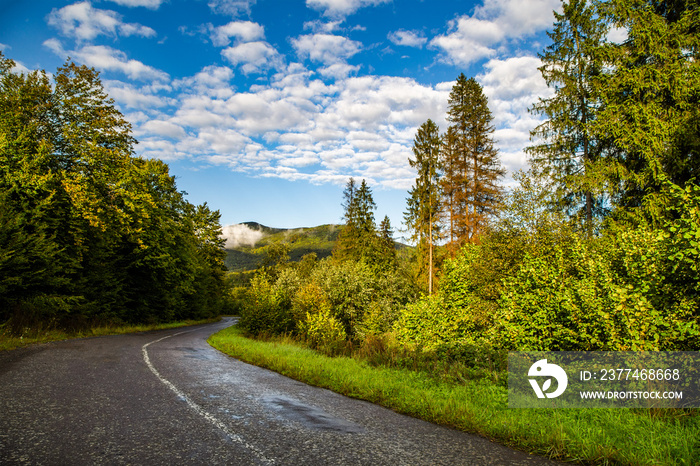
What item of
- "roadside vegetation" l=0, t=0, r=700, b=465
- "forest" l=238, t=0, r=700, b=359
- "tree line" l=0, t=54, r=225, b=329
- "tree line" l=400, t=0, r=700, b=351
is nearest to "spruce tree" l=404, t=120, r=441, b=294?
"roadside vegetation" l=0, t=0, r=700, b=465

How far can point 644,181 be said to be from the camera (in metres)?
13.7

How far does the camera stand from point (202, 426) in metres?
4.88

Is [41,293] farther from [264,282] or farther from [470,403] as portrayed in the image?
[470,403]

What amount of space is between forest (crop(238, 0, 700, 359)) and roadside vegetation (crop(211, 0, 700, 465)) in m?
0.05

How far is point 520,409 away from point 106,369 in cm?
974

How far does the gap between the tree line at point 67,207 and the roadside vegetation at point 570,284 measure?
9.26 m

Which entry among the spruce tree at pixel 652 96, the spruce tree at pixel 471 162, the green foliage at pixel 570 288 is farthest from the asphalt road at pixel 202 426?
the spruce tree at pixel 471 162

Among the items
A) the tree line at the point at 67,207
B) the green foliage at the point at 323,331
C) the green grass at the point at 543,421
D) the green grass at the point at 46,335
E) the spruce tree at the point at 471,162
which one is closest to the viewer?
the green grass at the point at 543,421

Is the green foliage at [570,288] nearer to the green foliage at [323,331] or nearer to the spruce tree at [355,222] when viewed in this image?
the green foliage at [323,331]

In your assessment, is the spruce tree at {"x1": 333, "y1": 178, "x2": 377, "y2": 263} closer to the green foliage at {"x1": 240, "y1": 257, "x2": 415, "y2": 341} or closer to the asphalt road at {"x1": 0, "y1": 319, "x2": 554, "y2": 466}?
the green foliage at {"x1": 240, "y1": 257, "x2": 415, "y2": 341}

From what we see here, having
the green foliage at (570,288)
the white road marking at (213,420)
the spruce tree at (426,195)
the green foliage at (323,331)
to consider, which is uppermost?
the spruce tree at (426,195)

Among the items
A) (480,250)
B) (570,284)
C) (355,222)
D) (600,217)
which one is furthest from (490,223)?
(355,222)

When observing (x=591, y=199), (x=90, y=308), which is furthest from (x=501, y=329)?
(x=90, y=308)

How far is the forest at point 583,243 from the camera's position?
6.52 metres
